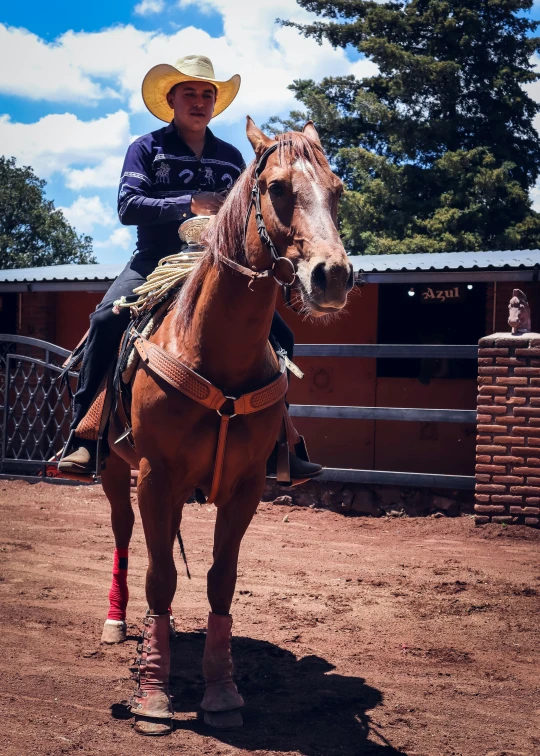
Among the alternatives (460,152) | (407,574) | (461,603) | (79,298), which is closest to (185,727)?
(461,603)

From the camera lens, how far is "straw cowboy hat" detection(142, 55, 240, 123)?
4.73 metres

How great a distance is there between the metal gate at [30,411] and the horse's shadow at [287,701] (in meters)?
7.39

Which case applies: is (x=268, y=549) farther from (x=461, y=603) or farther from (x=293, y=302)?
(x=293, y=302)

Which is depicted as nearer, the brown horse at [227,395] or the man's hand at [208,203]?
the brown horse at [227,395]

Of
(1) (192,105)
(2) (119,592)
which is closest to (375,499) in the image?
(2) (119,592)

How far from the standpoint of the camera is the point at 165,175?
4707 millimetres

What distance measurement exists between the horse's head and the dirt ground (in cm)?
199

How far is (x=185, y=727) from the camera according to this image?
12.5 feet

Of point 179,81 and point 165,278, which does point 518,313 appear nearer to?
point 179,81

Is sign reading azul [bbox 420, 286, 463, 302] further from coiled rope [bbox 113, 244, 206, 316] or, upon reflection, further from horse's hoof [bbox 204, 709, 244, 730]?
horse's hoof [bbox 204, 709, 244, 730]

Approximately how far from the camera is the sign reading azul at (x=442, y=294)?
1297 cm

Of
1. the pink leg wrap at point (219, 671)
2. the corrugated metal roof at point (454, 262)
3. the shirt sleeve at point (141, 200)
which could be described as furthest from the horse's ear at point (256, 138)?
the corrugated metal roof at point (454, 262)

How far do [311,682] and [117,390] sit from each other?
1936 mm

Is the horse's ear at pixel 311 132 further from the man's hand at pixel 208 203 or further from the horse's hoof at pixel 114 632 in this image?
the horse's hoof at pixel 114 632
